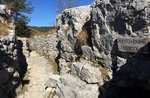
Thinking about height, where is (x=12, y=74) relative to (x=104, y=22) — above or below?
below

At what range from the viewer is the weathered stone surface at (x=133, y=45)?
13719 mm

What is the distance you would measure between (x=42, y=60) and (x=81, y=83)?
12.5 meters

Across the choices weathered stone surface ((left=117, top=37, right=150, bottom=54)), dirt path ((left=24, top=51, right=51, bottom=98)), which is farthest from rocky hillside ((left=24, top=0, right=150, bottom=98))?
dirt path ((left=24, top=51, right=51, bottom=98))

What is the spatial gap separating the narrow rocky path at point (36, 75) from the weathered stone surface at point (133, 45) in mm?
7245

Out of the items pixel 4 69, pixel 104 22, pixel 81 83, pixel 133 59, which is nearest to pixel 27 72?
pixel 4 69

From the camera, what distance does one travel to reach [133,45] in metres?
14.4

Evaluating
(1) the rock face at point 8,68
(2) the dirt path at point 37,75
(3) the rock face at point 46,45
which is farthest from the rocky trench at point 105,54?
(3) the rock face at point 46,45

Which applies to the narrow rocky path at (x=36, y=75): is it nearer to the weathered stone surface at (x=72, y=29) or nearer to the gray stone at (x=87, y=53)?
the weathered stone surface at (x=72, y=29)

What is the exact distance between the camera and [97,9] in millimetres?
17688

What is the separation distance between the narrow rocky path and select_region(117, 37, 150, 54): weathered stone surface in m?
7.24

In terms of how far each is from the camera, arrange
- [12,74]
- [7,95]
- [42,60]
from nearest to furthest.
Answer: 1. [7,95]
2. [12,74]
3. [42,60]

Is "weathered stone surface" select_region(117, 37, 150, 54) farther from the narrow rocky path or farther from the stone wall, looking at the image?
the stone wall

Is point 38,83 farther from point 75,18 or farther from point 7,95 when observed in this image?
point 75,18

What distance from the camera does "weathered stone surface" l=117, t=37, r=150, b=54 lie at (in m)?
13.7
